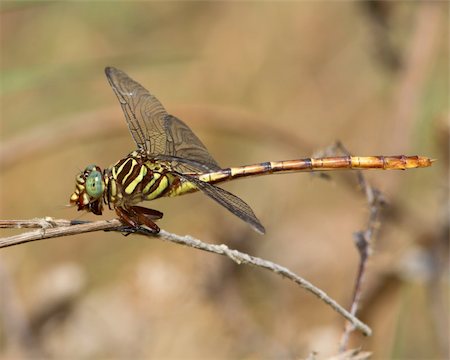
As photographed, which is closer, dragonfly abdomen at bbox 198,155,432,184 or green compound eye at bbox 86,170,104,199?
green compound eye at bbox 86,170,104,199

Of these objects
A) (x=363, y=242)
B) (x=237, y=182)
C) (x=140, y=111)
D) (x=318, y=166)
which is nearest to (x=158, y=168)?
(x=140, y=111)

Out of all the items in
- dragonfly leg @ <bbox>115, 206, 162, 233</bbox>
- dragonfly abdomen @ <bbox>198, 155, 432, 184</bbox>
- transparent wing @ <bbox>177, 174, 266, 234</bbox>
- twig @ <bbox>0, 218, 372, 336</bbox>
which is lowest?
twig @ <bbox>0, 218, 372, 336</bbox>

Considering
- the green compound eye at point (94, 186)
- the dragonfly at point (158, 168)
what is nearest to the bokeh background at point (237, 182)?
the dragonfly at point (158, 168)

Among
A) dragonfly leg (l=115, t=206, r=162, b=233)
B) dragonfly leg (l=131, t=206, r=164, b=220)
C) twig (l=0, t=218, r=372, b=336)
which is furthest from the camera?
dragonfly leg (l=131, t=206, r=164, b=220)

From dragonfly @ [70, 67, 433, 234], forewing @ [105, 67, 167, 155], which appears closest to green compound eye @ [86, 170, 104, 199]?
dragonfly @ [70, 67, 433, 234]

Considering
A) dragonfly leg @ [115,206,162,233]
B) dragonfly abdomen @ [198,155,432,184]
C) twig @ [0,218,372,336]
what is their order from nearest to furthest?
twig @ [0,218,372,336] → dragonfly leg @ [115,206,162,233] → dragonfly abdomen @ [198,155,432,184]

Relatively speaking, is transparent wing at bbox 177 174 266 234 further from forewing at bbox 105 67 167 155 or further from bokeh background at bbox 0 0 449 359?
bokeh background at bbox 0 0 449 359
